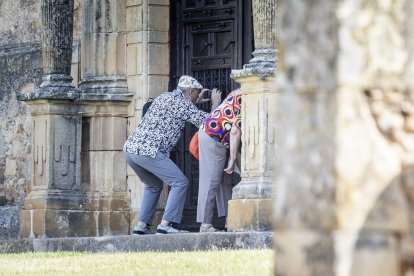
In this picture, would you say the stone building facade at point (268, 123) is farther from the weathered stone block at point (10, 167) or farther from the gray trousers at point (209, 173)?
the gray trousers at point (209, 173)

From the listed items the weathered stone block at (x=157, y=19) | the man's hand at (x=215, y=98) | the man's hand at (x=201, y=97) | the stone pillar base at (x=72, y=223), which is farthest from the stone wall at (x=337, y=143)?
the weathered stone block at (x=157, y=19)

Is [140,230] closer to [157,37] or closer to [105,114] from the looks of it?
[105,114]

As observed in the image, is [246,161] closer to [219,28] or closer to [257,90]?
[257,90]

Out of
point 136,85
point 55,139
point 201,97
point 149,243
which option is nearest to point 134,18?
point 136,85

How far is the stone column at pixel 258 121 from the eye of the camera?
13555 millimetres

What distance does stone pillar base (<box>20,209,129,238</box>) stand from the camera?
15.9 m

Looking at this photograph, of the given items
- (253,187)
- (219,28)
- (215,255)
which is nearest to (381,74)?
(215,255)

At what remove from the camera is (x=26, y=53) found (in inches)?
688

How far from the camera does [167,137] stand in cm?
1463

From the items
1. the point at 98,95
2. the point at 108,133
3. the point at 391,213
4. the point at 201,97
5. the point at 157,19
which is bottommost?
the point at 391,213

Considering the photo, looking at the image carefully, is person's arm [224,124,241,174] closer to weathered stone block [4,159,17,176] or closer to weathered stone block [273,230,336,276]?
weathered stone block [4,159,17,176]

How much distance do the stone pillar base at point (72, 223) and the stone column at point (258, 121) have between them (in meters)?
2.72

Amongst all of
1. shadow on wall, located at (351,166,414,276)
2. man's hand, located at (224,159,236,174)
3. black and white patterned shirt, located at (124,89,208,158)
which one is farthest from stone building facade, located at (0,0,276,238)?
shadow on wall, located at (351,166,414,276)

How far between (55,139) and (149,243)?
3.21 meters
